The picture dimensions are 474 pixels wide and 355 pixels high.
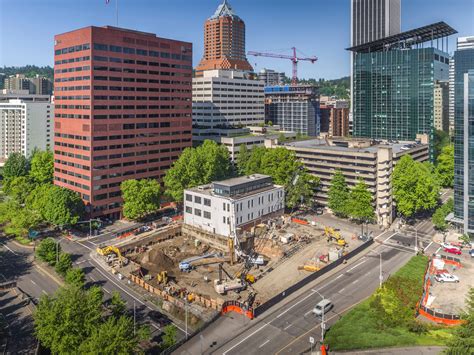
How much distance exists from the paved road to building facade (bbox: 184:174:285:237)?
27101 mm

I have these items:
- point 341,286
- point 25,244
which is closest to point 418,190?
point 341,286

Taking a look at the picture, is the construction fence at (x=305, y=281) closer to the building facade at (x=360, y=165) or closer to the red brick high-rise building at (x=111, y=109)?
the building facade at (x=360, y=165)

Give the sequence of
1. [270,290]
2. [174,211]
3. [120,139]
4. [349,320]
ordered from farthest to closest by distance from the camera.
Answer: [174,211], [120,139], [270,290], [349,320]

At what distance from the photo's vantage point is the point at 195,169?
117 metres

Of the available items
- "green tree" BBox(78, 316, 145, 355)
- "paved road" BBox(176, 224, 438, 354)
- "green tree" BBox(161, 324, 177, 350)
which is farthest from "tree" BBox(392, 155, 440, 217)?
"green tree" BBox(78, 316, 145, 355)

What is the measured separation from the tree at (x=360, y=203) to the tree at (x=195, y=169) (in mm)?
39654

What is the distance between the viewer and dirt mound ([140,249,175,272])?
84062mm

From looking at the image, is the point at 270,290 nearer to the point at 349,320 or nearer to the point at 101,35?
the point at 349,320

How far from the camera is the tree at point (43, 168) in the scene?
135750mm

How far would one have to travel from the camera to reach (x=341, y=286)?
7319 cm

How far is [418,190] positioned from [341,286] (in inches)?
1832

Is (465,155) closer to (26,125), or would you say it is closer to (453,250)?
(453,250)

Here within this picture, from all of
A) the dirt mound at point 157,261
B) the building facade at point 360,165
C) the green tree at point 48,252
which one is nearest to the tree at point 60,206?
the green tree at point 48,252

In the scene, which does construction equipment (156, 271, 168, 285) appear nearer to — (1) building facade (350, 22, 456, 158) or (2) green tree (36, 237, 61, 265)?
(2) green tree (36, 237, 61, 265)
